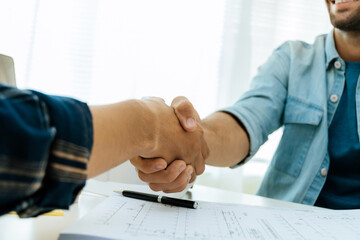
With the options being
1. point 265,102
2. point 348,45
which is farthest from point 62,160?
point 348,45

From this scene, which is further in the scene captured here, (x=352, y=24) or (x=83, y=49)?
(x=83, y=49)

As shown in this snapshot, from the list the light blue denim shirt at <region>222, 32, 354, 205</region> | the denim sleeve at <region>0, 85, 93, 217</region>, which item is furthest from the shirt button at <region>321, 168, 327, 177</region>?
the denim sleeve at <region>0, 85, 93, 217</region>

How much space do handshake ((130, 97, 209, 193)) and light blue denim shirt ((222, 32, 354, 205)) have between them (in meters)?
0.26

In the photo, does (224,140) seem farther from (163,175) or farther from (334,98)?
(334,98)

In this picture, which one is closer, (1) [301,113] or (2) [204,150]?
(2) [204,150]

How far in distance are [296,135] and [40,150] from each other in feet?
2.98

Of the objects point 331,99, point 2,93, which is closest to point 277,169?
point 331,99

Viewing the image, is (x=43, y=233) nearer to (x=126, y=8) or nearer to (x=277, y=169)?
(x=277, y=169)

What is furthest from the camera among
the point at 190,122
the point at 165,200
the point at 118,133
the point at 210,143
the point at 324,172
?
the point at 324,172

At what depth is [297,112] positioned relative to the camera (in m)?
1.01

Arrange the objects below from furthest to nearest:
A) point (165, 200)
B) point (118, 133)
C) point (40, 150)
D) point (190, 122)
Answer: point (190, 122) → point (165, 200) → point (118, 133) → point (40, 150)

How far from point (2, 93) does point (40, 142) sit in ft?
0.19

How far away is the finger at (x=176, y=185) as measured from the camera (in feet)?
2.11

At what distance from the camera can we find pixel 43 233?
16.0 inches
